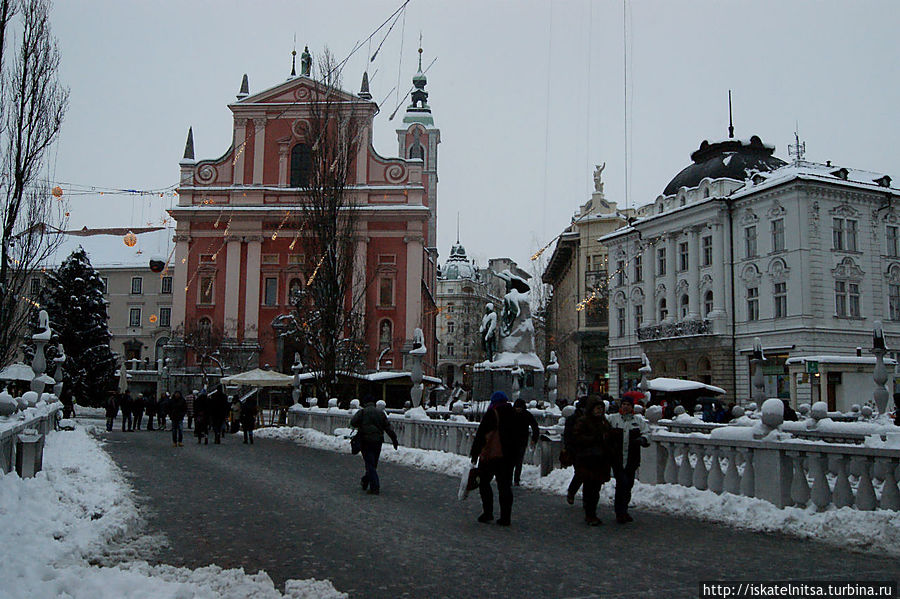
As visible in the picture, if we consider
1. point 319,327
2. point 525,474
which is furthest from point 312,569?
point 319,327

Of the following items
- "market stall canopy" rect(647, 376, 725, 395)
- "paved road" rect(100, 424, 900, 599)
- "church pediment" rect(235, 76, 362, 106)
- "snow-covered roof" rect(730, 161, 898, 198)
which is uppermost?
"church pediment" rect(235, 76, 362, 106)

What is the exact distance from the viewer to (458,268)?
126812mm

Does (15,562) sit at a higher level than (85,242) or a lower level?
lower

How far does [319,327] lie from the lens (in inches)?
1321

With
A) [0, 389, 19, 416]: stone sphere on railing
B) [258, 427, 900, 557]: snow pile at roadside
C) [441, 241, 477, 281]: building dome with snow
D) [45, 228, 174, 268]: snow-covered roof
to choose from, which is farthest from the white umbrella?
[441, 241, 477, 281]: building dome with snow

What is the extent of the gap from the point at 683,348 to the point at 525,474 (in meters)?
34.8

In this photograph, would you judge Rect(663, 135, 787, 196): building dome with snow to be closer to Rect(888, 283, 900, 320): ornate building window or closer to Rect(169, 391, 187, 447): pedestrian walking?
Rect(888, 283, 900, 320): ornate building window

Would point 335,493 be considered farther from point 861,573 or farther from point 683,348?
point 683,348

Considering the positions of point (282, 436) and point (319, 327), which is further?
point (319, 327)

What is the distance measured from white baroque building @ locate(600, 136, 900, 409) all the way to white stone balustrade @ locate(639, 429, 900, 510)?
30.4m

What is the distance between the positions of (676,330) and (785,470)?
128 feet

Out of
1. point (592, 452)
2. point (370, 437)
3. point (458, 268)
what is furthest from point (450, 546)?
point (458, 268)

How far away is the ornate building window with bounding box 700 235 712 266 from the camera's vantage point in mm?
47969

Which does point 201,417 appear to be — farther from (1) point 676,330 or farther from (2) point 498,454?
(1) point 676,330
